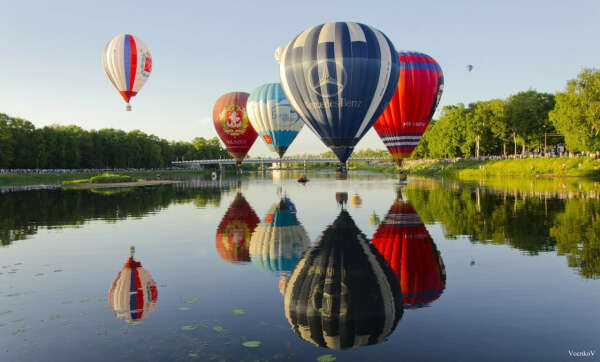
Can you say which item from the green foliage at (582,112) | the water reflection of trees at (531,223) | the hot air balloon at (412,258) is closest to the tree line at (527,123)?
the green foliage at (582,112)

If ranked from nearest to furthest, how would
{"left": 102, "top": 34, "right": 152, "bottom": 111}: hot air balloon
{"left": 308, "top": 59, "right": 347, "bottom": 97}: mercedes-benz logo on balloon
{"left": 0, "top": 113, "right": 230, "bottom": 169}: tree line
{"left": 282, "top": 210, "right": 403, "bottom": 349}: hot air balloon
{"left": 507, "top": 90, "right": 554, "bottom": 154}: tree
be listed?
{"left": 282, "top": 210, "right": 403, "bottom": 349}: hot air balloon
{"left": 308, "top": 59, "right": 347, "bottom": 97}: mercedes-benz logo on balloon
{"left": 102, "top": 34, "right": 152, "bottom": 111}: hot air balloon
{"left": 507, "top": 90, "right": 554, "bottom": 154}: tree
{"left": 0, "top": 113, "right": 230, "bottom": 169}: tree line

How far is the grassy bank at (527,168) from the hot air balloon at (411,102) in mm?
36258

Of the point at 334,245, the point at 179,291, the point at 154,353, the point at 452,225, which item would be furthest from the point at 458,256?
the point at 154,353

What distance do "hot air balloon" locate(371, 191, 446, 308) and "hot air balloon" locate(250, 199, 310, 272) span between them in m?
3.36

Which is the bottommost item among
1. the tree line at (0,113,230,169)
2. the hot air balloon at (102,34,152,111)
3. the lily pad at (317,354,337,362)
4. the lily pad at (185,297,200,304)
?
the lily pad at (317,354,337,362)

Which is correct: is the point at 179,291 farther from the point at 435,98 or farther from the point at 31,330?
the point at 435,98

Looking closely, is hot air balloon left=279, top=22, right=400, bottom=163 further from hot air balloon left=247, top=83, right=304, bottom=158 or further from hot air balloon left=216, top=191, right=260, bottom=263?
hot air balloon left=247, top=83, right=304, bottom=158

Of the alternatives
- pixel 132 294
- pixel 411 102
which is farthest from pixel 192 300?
pixel 411 102

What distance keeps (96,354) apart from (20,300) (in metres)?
4.88

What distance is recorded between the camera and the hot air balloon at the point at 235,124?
7431 centimetres

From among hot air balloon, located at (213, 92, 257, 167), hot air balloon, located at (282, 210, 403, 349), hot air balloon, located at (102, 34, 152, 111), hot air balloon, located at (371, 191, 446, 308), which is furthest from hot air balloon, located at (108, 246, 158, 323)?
hot air balloon, located at (213, 92, 257, 167)

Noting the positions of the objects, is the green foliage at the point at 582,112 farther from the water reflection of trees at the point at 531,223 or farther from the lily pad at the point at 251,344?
the lily pad at the point at 251,344

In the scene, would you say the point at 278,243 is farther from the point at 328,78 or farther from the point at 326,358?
the point at 328,78

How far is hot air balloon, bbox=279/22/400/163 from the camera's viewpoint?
30.8 metres
